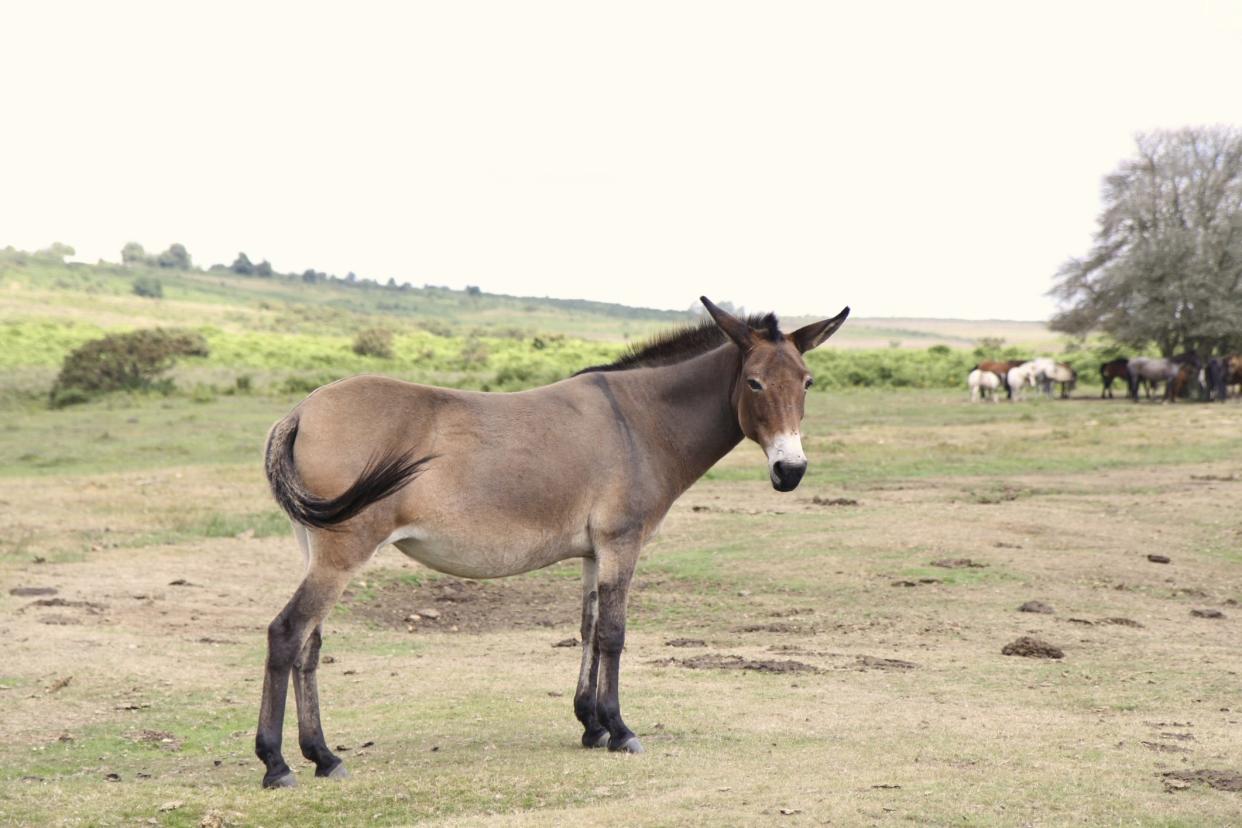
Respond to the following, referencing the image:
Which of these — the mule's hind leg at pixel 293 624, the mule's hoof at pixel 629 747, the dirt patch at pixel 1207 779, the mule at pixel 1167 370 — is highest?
the mule at pixel 1167 370

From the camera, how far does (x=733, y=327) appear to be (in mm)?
7512

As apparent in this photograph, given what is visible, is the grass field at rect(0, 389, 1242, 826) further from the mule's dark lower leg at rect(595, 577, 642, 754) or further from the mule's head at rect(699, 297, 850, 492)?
the mule's head at rect(699, 297, 850, 492)

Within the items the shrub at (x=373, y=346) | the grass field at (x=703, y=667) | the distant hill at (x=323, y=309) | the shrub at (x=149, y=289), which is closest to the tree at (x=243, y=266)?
the distant hill at (x=323, y=309)

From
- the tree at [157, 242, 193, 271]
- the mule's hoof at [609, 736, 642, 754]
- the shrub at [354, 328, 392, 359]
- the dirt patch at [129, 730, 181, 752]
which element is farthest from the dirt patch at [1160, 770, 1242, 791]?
the tree at [157, 242, 193, 271]

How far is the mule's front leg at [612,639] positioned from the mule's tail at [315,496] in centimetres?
127

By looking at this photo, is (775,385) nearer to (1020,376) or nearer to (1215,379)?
(1215,379)

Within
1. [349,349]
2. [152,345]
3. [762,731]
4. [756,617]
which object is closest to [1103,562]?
[756,617]

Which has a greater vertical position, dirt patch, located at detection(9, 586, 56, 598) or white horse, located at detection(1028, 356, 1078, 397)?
white horse, located at detection(1028, 356, 1078, 397)

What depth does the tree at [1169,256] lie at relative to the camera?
49.5 m

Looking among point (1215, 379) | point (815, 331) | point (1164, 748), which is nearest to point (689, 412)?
point (815, 331)

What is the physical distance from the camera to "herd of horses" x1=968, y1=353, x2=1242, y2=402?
4612 centimetres

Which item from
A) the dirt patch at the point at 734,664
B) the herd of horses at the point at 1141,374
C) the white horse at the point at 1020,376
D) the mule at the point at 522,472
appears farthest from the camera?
the white horse at the point at 1020,376

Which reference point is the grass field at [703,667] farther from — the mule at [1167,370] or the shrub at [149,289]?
the shrub at [149,289]

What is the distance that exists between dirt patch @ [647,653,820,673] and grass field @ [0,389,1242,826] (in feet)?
0.18
